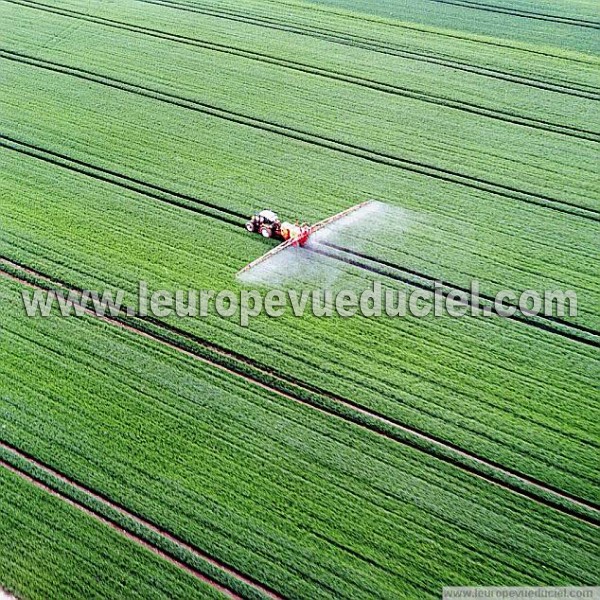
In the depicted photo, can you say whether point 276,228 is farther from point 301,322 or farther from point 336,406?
point 336,406

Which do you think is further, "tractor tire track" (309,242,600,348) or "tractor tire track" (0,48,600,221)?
"tractor tire track" (0,48,600,221)

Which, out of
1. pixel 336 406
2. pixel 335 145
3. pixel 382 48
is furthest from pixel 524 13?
pixel 336 406

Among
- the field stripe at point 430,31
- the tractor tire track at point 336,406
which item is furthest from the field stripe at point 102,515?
the field stripe at point 430,31

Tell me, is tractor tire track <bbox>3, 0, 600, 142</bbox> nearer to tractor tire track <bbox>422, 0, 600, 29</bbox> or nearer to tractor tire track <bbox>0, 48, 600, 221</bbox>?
tractor tire track <bbox>0, 48, 600, 221</bbox>

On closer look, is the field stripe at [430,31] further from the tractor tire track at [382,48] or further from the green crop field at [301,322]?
the tractor tire track at [382,48]

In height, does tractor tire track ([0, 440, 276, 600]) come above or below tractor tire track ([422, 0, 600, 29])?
below

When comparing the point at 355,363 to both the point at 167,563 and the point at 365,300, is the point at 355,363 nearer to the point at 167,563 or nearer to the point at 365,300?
the point at 365,300

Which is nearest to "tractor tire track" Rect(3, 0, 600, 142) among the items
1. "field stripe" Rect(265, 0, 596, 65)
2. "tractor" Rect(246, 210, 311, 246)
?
"field stripe" Rect(265, 0, 596, 65)

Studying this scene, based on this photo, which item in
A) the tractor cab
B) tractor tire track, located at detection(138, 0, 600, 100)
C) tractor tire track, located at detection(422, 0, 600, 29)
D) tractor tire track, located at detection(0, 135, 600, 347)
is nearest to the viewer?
tractor tire track, located at detection(0, 135, 600, 347)
